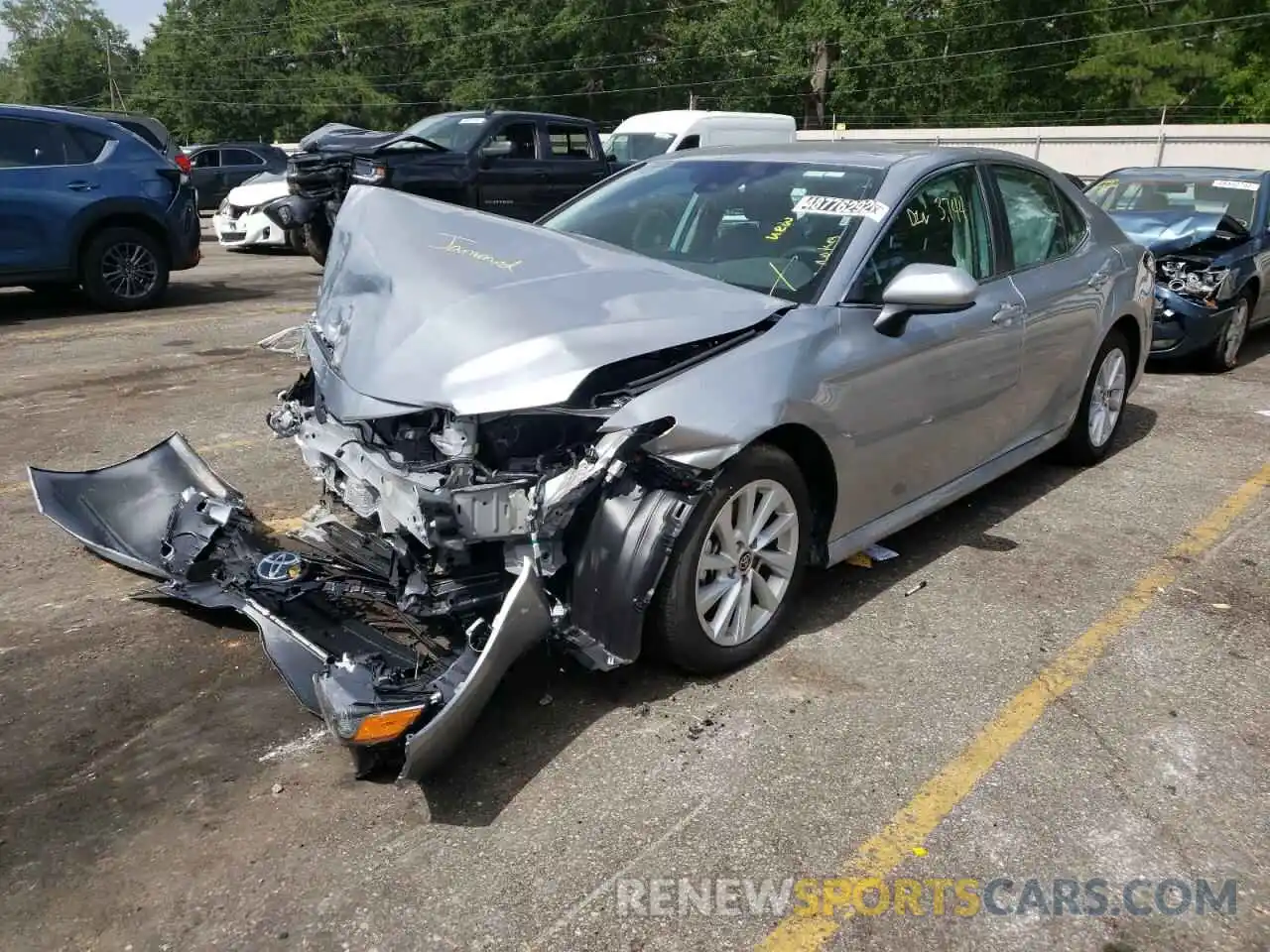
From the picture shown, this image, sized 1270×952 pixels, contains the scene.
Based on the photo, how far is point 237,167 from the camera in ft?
69.5

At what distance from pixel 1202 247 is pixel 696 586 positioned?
7061mm

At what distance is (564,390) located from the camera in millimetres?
2959

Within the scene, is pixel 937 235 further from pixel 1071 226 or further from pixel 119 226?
pixel 119 226

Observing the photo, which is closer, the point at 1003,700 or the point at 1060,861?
the point at 1060,861

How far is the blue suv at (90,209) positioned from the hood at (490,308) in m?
6.88

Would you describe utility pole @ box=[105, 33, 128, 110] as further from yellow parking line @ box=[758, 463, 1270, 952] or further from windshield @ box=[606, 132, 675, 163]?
yellow parking line @ box=[758, 463, 1270, 952]

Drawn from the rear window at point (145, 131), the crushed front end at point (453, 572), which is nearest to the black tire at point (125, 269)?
the rear window at point (145, 131)

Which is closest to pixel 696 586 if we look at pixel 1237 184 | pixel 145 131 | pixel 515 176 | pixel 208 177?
pixel 1237 184

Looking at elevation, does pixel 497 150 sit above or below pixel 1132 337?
above

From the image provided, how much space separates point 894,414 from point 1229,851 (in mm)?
1793

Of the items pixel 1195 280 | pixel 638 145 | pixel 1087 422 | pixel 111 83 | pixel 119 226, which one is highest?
pixel 111 83

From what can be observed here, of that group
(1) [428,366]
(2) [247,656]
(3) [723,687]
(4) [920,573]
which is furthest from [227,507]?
(4) [920,573]

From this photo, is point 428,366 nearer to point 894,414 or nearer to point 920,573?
point 894,414

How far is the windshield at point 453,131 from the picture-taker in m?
12.4
